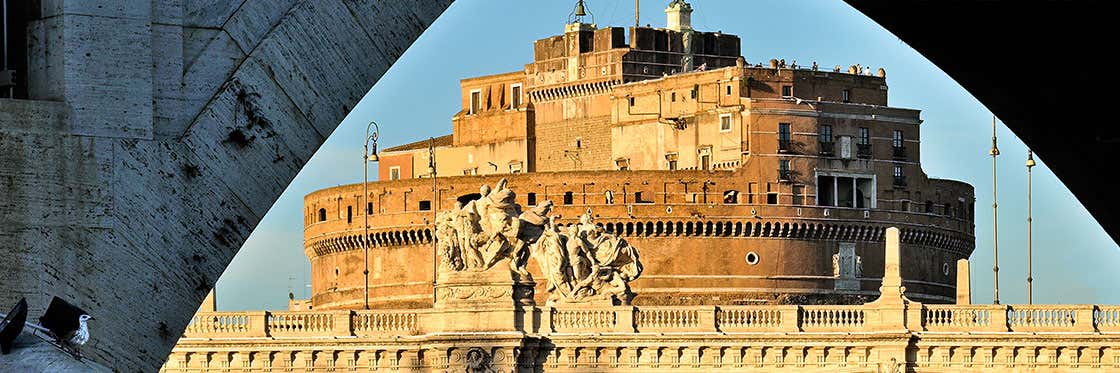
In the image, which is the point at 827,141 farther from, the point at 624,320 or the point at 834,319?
the point at 624,320

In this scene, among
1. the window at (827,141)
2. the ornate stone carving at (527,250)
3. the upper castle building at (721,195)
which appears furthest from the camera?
the window at (827,141)

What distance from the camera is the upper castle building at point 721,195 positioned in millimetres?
92625

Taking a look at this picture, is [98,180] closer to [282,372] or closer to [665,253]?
[282,372]

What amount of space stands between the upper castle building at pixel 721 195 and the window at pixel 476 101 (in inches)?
234

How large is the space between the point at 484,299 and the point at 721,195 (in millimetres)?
33808

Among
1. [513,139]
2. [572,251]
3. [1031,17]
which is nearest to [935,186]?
[513,139]

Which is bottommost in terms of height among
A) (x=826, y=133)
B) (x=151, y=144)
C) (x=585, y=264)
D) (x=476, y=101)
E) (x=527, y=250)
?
(x=585, y=264)

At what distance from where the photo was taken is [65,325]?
14.6 ft

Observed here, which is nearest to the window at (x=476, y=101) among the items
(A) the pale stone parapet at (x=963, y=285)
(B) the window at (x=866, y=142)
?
(B) the window at (x=866, y=142)

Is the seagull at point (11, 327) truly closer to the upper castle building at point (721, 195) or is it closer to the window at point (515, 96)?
the upper castle building at point (721, 195)

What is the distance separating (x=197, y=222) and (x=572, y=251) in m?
55.8

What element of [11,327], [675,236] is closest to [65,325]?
[11,327]

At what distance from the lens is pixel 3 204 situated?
5035mm

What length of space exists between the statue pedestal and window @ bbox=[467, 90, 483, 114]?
4616 cm
